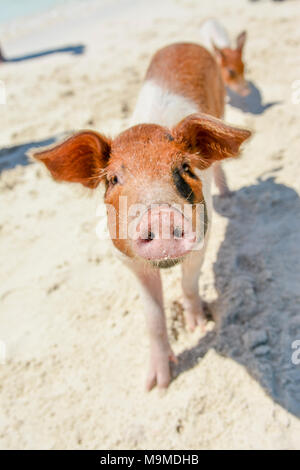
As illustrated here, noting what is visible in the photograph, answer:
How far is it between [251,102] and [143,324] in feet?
12.4

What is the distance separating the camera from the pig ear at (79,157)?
1.83 meters

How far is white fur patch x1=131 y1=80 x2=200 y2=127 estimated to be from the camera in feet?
7.80

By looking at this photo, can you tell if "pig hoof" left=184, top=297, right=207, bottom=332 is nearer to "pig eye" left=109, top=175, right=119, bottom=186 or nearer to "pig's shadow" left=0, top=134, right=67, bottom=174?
"pig eye" left=109, top=175, right=119, bottom=186

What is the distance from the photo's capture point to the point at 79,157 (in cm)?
202

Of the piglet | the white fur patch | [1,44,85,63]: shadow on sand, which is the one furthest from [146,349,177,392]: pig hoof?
[1,44,85,63]: shadow on sand

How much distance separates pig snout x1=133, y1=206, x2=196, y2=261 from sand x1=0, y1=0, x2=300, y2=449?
817mm

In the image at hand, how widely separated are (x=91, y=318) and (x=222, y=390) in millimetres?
1103

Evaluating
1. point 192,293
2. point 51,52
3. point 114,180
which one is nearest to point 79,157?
point 114,180

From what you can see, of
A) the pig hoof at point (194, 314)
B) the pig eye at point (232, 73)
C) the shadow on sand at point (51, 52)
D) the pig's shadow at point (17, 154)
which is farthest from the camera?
the shadow on sand at point (51, 52)

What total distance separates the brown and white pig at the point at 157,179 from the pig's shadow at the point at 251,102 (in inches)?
106

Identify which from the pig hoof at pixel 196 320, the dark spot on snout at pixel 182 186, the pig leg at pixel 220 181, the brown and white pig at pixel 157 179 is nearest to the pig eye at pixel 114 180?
the brown and white pig at pixel 157 179

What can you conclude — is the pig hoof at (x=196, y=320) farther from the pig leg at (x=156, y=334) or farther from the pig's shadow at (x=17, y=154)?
the pig's shadow at (x=17, y=154)

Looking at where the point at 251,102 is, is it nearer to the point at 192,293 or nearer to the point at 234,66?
the point at 234,66

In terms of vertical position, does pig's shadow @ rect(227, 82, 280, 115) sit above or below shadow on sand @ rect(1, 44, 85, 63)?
above
